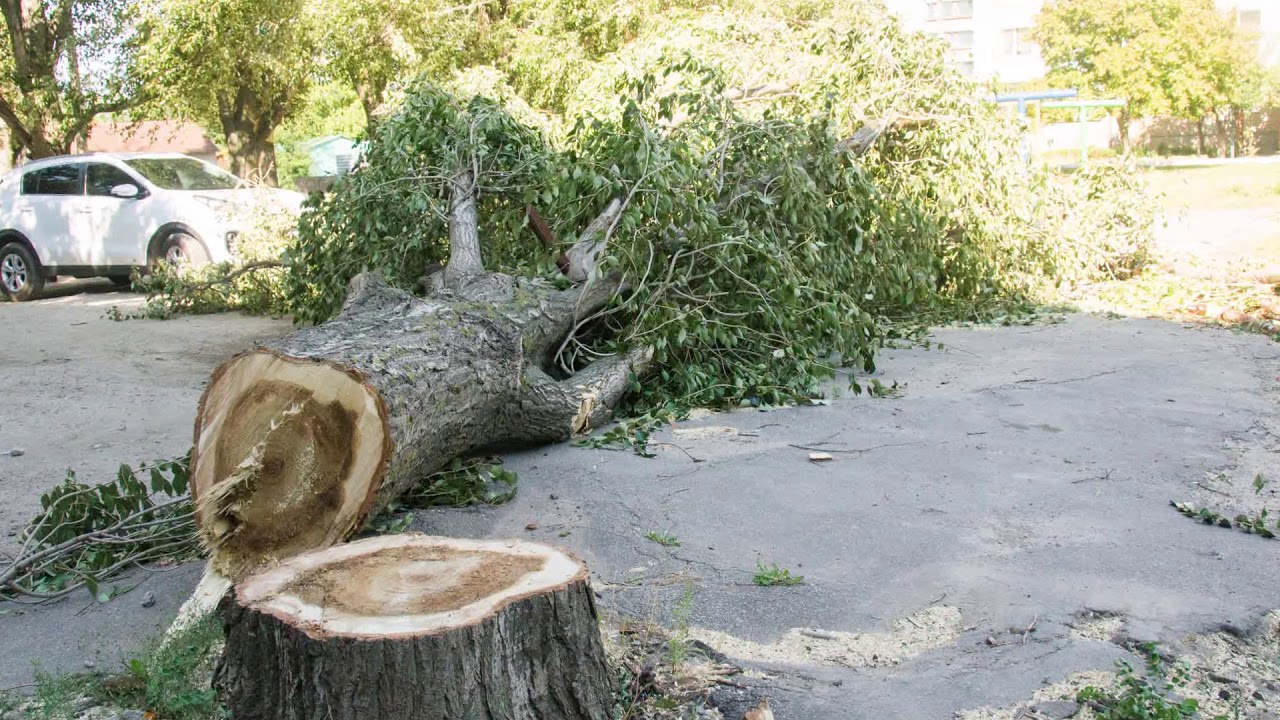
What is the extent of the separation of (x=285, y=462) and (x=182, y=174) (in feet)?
34.5

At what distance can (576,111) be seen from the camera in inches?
351

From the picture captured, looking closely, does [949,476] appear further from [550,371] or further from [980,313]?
[980,313]

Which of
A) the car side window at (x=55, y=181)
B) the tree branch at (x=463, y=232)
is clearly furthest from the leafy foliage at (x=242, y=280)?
the tree branch at (x=463, y=232)

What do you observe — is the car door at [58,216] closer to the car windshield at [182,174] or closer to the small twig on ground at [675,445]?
the car windshield at [182,174]

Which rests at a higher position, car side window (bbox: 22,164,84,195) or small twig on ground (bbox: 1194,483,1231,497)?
car side window (bbox: 22,164,84,195)

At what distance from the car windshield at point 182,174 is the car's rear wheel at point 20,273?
178 centimetres

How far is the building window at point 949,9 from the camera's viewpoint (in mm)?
60281

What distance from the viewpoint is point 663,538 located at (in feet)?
13.3

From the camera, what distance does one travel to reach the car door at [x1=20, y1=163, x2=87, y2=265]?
42.0ft

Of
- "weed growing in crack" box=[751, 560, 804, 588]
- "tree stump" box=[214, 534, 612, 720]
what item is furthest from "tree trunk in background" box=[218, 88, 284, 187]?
"tree stump" box=[214, 534, 612, 720]

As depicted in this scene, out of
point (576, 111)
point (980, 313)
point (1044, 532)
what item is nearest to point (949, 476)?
point (1044, 532)

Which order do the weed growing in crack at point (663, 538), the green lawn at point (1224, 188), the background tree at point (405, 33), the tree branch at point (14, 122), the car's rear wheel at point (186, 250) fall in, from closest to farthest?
the weed growing in crack at point (663, 538)
the car's rear wheel at point (186, 250)
the background tree at point (405, 33)
the tree branch at point (14, 122)
the green lawn at point (1224, 188)

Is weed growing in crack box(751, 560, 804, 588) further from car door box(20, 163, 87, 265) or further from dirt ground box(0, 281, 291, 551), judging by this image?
car door box(20, 163, 87, 265)

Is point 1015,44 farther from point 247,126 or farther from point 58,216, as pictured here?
point 58,216
